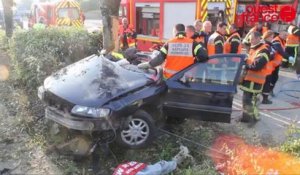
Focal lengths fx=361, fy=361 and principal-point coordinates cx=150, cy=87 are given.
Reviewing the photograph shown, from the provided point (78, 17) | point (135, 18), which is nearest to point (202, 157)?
point (135, 18)

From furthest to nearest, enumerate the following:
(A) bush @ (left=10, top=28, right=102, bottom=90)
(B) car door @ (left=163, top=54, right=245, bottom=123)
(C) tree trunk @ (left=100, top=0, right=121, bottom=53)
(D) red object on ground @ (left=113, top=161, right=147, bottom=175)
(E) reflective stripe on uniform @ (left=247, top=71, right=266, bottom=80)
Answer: (C) tree trunk @ (left=100, top=0, right=121, bottom=53)
(A) bush @ (left=10, top=28, right=102, bottom=90)
(E) reflective stripe on uniform @ (left=247, top=71, right=266, bottom=80)
(B) car door @ (left=163, top=54, right=245, bottom=123)
(D) red object on ground @ (left=113, top=161, right=147, bottom=175)

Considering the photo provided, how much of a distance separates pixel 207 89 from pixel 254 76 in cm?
141

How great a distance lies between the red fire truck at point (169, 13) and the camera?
31.8 ft

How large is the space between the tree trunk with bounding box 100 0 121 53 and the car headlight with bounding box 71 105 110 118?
286 centimetres

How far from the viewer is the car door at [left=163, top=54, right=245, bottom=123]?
5.01m

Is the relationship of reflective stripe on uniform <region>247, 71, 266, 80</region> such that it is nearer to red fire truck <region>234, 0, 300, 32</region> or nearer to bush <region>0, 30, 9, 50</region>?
red fire truck <region>234, 0, 300, 32</region>

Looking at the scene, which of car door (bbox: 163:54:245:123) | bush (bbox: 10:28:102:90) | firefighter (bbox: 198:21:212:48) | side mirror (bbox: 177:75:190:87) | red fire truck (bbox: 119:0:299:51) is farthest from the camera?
red fire truck (bbox: 119:0:299:51)

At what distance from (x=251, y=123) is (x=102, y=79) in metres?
2.85

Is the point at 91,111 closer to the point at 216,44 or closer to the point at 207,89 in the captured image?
the point at 207,89

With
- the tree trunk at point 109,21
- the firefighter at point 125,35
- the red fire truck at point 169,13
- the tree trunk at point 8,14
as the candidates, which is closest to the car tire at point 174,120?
the tree trunk at point 109,21

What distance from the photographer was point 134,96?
4.74 meters

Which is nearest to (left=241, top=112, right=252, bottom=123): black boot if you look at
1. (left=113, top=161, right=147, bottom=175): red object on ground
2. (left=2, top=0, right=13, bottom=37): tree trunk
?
(left=113, top=161, right=147, bottom=175): red object on ground

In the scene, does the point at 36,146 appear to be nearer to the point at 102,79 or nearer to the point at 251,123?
the point at 102,79

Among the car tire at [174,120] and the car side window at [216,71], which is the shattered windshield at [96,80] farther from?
the car tire at [174,120]
